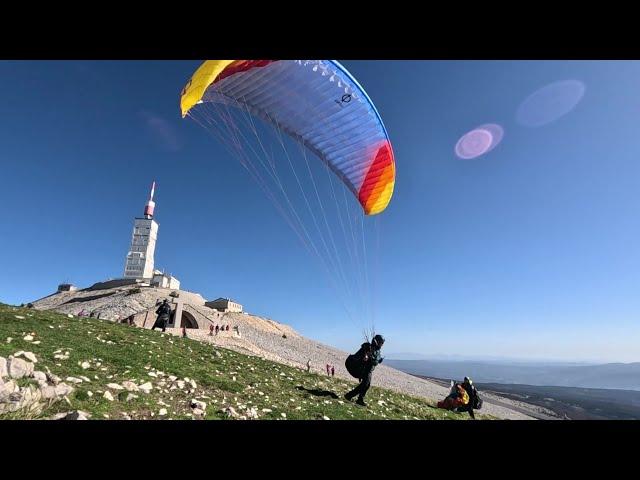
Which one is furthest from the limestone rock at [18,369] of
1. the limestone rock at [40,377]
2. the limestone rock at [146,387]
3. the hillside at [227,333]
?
the hillside at [227,333]

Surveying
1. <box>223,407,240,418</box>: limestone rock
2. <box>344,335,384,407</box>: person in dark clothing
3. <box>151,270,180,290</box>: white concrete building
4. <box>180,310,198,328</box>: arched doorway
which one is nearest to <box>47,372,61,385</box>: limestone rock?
<box>223,407,240,418</box>: limestone rock

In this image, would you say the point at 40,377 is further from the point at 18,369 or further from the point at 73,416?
the point at 73,416

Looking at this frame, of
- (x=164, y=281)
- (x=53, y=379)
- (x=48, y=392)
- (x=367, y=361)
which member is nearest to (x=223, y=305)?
(x=164, y=281)

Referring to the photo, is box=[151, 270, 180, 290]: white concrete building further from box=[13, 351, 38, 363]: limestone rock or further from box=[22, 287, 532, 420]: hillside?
box=[13, 351, 38, 363]: limestone rock
